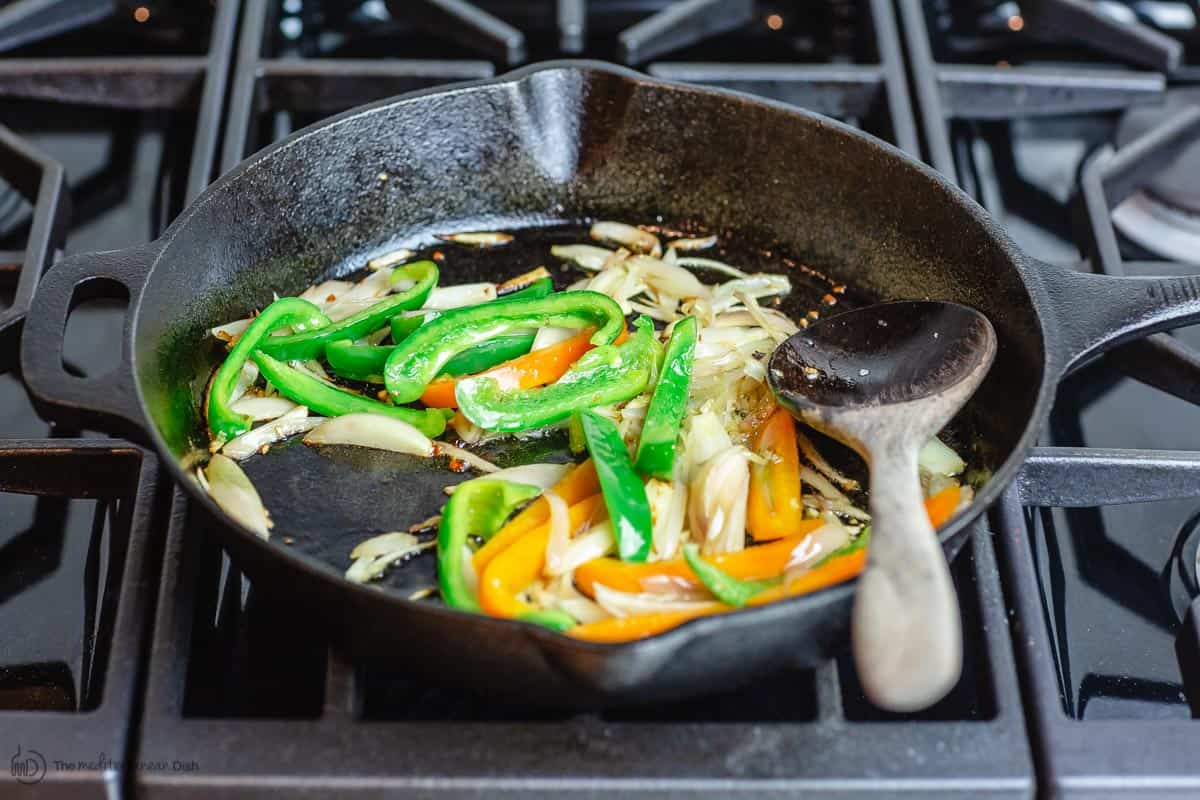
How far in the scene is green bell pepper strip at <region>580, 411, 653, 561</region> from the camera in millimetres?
1139

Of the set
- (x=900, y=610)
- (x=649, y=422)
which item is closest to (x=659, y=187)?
(x=649, y=422)

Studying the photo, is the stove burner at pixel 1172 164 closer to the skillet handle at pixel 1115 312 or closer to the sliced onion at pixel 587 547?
the skillet handle at pixel 1115 312

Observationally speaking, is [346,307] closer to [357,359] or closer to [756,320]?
[357,359]

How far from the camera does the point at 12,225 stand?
174 cm

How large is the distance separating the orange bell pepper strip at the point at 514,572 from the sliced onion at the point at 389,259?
59 cm

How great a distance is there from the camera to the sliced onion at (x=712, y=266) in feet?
5.22

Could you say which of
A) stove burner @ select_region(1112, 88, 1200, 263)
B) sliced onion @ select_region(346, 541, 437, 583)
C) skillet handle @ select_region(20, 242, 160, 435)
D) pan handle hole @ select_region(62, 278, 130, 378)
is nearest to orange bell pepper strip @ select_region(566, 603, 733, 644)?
sliced onion @ select_region(346, 541, 437, 583)

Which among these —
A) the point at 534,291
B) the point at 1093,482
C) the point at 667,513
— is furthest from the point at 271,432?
the point at 1093,482

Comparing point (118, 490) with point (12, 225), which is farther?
point (12, 225)

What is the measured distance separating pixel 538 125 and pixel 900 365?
0.64 meters

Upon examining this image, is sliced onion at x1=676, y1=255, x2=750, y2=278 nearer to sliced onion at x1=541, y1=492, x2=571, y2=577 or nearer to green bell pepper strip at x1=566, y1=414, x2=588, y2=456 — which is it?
green bell pepper strip at x1=566, y1=414, x2=588, y2=456

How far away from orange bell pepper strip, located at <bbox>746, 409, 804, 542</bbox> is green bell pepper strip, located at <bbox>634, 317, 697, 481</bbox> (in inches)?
3.7

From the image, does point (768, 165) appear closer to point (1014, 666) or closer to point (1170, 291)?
point (1170, 291)

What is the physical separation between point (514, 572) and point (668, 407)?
30 cm
